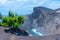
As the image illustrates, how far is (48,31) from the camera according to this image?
11703mm

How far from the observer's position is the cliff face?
11533 millimetres

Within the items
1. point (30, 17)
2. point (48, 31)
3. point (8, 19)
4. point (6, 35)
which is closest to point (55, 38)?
point (6, 35)

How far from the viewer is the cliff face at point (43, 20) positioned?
37.8 feet

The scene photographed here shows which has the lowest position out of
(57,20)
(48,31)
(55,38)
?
(48,31)

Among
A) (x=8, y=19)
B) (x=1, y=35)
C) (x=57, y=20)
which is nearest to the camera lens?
(x=1, y=35)

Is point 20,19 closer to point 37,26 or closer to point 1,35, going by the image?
point 37,26

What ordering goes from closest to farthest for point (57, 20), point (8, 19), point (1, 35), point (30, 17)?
point (1, 35) < point (8, 19) < point (57, 20) < point (30, 17)

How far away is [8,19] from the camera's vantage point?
34.9 feet

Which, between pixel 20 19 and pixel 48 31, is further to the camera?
pixel 48 31

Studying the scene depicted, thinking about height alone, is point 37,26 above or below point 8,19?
below

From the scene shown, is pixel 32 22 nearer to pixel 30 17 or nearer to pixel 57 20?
pixel 30 17

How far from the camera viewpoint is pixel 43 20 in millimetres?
12344

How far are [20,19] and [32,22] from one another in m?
1.35

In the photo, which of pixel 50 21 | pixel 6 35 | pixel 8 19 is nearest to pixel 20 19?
pixel 8 19
